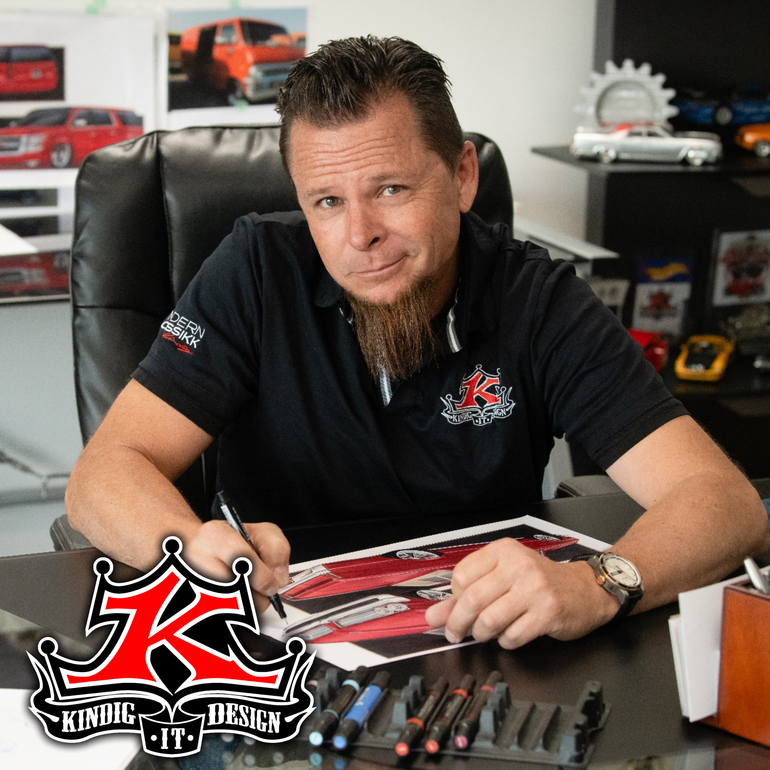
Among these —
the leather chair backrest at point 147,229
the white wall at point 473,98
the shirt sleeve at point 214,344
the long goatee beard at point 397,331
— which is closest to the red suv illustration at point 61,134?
the white wall at point 473,98

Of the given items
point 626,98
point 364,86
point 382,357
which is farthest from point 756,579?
point 626,98

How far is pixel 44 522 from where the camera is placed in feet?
8.26

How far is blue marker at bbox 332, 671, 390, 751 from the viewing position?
0.70m

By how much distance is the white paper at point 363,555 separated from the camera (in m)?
0.82

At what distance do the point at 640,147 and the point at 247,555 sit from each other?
1750 mm

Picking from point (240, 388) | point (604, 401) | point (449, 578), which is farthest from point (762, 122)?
point (449, 578)

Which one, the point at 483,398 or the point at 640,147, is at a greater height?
the point at 640,147

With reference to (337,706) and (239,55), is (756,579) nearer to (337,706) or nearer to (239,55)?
(337,706)

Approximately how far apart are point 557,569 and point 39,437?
6.13 feet

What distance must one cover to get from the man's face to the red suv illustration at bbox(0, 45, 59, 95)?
3.99 feet

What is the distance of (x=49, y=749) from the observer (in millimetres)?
737

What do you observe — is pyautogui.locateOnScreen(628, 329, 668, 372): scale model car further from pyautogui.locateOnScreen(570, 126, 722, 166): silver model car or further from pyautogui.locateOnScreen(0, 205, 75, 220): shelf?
pyautogui.locateOnScreen(0, 205, 75, 220): shelf

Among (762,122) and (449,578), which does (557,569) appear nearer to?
(449,578)

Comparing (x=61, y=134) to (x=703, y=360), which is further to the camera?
(x=703, y=360)
